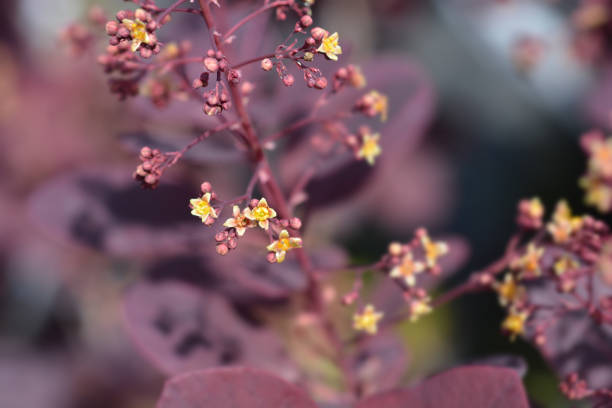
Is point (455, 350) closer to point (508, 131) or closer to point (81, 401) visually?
point (508, 131)

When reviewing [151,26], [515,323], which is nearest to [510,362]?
[515,323]

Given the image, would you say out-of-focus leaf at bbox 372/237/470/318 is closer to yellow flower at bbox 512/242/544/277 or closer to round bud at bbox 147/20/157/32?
yellow flower at bbox 512/242/544/277

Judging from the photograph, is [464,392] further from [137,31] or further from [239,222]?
[137,31]

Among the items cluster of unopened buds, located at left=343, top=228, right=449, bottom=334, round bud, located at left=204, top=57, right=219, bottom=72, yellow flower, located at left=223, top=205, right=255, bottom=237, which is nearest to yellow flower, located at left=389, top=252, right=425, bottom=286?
cluster of unopened buds, located at left=343, top=228, right=449, bottom=334

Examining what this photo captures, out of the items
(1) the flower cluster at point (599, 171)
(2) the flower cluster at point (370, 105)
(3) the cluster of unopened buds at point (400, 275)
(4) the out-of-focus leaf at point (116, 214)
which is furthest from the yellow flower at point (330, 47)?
(1) the flower cluster at point (599, 171)

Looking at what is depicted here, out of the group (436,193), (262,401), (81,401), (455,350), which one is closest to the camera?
(262,401)

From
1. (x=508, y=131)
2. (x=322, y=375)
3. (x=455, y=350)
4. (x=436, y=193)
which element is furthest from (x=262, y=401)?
(x=508, y=131)
